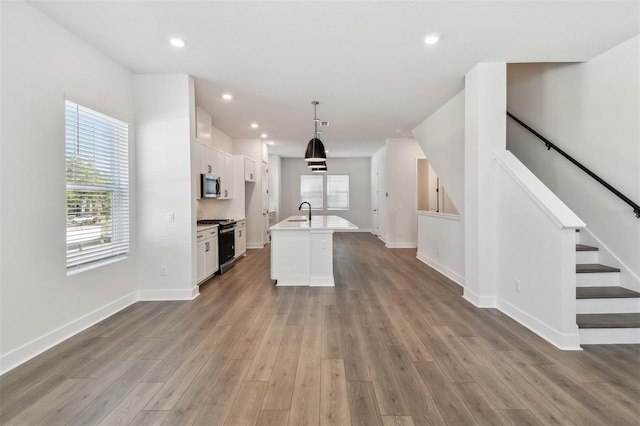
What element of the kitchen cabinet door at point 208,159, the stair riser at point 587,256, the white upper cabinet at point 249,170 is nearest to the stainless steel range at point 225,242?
the kitchen cabinet door at point 208,159

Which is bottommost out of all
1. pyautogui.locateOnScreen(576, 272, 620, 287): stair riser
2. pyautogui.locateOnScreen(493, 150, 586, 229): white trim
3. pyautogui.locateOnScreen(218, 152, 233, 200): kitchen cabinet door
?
pyautogui.locateOnScreen(576, 272, 620, 287): stair riser

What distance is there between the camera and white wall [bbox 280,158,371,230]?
36.8 ft

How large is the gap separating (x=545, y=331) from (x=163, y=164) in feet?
15.1

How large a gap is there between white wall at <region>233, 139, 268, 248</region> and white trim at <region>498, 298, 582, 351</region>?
591cm

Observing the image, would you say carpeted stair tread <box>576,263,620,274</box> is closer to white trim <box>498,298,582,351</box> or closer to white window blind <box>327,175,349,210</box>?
white trim <box>498,298,582,351</box>

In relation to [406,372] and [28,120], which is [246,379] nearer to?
[406,372]

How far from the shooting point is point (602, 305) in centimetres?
290

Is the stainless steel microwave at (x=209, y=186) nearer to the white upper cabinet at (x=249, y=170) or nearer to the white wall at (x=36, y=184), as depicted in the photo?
the white upper cabinet at (x=249, y=170)

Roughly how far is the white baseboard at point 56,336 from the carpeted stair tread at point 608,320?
4710 mm

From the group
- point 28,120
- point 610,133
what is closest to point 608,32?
point 610,133

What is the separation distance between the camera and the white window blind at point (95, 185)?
9.56ft

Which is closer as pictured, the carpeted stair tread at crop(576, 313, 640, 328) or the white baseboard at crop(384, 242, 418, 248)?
the carpeted stair tread at crop(576, 313, 640, 328)

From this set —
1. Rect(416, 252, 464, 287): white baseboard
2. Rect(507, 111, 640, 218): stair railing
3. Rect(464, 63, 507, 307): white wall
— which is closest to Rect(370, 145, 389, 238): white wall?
Rect(416, 252, 464, 287): white baseboard

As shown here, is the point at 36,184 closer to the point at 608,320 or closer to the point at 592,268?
the point at 608,320
